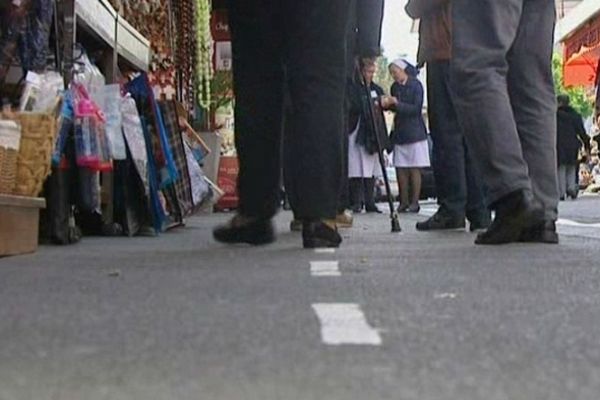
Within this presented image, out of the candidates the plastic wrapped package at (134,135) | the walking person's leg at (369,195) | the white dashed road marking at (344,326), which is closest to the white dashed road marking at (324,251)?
the white dashed road marking at (344,326)

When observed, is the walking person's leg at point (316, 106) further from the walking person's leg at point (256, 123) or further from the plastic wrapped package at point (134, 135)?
the plastic wrapped package at point (134, 135)

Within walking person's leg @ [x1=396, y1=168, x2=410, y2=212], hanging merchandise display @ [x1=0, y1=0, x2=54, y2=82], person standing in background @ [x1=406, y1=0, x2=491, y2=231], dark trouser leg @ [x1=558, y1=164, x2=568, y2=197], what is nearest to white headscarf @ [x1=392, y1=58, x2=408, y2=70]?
walking person's leg @ [x1=396, y1=168, x2=410, y2=212]

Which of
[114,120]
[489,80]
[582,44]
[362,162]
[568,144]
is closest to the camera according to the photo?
[489,80]

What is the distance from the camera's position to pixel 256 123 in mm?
4309

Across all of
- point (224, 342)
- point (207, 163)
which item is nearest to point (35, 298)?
point (224, 342)

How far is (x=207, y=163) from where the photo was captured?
10.5 meters

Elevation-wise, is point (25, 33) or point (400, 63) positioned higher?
point (400, 63)

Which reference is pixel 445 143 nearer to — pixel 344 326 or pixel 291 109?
pixel 291 109

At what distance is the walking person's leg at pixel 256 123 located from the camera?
4.29m

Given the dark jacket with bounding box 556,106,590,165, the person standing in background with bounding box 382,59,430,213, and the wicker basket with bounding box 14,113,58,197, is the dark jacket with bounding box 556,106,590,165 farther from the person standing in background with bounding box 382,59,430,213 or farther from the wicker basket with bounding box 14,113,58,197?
the wicker basket with bounding box 14,113,58,197

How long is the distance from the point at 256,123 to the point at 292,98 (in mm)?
197

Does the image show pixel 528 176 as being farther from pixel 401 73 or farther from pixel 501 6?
pixel 401 73

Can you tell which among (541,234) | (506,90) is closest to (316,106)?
(506,90)

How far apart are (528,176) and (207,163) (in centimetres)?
627
